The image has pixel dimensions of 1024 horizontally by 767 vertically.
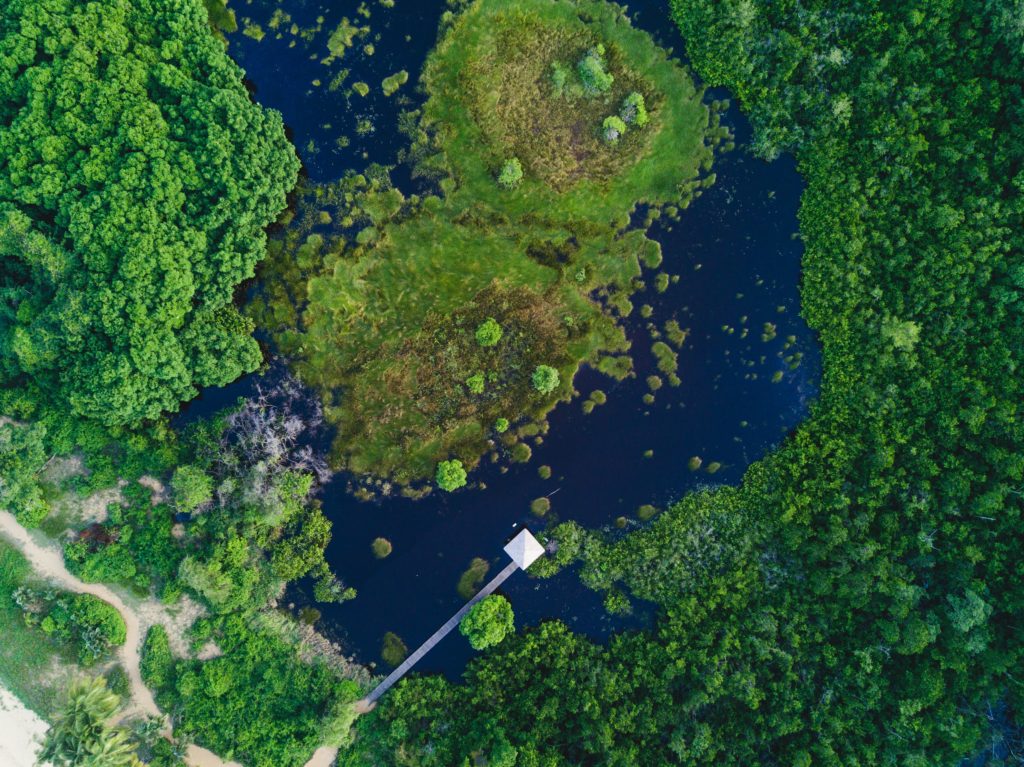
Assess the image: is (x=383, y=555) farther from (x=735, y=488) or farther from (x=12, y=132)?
(x=12, y=132)

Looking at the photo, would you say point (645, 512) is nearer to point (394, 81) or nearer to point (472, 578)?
point (472, 578)

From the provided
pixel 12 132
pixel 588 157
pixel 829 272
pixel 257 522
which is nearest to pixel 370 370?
pixel 257 522

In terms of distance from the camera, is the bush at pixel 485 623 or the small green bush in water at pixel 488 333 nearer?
the bush at pixel 485 623

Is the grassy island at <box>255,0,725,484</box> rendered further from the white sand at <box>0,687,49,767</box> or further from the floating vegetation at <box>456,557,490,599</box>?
the white sand at <box>0,687,49,767</box>

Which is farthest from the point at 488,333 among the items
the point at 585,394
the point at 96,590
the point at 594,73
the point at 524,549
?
the point at 96,590

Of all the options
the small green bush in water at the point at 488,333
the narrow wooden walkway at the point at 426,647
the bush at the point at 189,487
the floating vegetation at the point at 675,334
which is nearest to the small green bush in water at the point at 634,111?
the floating vegetation at the point at 675,334

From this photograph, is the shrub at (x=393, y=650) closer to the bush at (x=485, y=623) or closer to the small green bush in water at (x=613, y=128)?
the bush at (x=485, y=623)

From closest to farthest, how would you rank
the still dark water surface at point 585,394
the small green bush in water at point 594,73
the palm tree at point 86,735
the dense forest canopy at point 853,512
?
the palm tree at point 86,735 < the dense forest canopy at point 853,512 < the small green bush in water at point 594,73 < the still dark water surface at point 585,394

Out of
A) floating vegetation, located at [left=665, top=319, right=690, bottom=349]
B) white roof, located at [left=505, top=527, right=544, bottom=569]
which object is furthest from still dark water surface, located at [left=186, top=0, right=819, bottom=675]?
white roof, located at [left=505, top=527, right=544, bottom=569]
